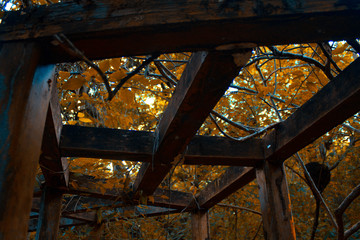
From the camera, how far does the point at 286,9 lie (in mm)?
998

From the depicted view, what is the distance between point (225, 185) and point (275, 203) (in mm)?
796

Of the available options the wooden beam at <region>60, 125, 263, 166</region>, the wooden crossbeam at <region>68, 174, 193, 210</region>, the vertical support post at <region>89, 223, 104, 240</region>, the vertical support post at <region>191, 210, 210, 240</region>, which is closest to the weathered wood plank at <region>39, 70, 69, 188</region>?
the wooden beam at <region>60, 125, 263, 166</region>

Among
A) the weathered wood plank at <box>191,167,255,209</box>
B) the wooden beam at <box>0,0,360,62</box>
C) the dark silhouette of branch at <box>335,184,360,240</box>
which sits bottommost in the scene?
the dark silhouette of branch at <box>335,184,360,240</box>

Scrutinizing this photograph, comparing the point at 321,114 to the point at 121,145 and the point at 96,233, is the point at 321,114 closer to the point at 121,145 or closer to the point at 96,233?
the point at 121,145

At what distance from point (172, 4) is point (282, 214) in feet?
5.95

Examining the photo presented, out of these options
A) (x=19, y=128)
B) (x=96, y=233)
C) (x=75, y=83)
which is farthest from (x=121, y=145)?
(x=96, y=233)

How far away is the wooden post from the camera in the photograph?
307 centimetres

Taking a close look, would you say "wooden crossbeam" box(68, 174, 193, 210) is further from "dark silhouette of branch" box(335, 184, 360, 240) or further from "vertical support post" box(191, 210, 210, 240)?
"dark silhouette of branch" box(335, 184, 360, 240)

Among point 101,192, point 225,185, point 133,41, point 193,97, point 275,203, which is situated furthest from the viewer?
point 225,185

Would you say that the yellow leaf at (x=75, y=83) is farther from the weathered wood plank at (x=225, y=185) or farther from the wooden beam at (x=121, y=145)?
the weathered wood plank at (x=225, y=185)

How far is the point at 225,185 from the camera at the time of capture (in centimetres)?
309

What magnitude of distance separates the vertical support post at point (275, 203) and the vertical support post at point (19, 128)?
1.80m

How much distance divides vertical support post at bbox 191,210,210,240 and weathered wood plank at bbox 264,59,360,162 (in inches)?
76.5

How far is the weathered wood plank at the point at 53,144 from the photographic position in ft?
5.66
